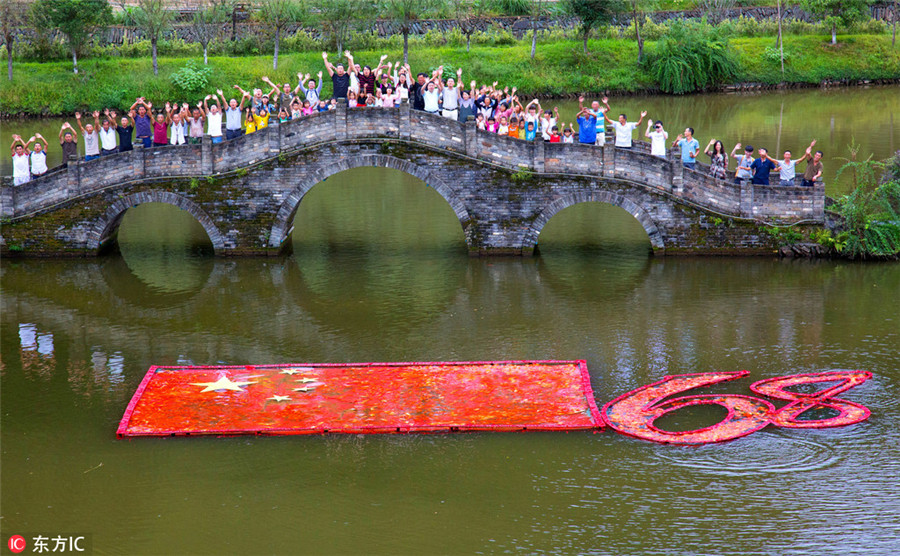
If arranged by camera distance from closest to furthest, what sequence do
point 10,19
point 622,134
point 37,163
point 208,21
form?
point 622,134
point 37,163
point 10,19
point 208,21

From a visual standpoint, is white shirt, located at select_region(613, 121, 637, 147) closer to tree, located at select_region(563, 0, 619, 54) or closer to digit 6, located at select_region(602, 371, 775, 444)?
digit 6, located at select_region(602, 371, 775, 444)

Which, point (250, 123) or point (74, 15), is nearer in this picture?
point (250, 123)

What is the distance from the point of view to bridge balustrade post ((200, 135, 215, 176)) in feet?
94.1

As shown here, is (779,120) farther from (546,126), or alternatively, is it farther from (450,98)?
(450,98)

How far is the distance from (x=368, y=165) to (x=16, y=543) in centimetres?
1514

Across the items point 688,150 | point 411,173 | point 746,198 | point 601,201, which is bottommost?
point 601,201

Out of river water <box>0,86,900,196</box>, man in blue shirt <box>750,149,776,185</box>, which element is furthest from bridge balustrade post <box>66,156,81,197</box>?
man in blue shirt <box>750,149,776,185</box>

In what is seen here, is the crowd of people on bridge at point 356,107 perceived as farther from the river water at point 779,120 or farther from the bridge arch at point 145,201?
the river water at point 779,120

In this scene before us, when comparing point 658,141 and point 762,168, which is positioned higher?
point 658,141

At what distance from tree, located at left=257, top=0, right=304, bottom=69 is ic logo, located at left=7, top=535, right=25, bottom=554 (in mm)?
43244

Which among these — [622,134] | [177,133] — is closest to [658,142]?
[622,134]

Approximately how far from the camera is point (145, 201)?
1121 inches

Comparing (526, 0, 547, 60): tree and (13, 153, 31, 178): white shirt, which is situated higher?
(526, 0, 547, 60): tree

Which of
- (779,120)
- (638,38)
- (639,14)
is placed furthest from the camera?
(639,14)
